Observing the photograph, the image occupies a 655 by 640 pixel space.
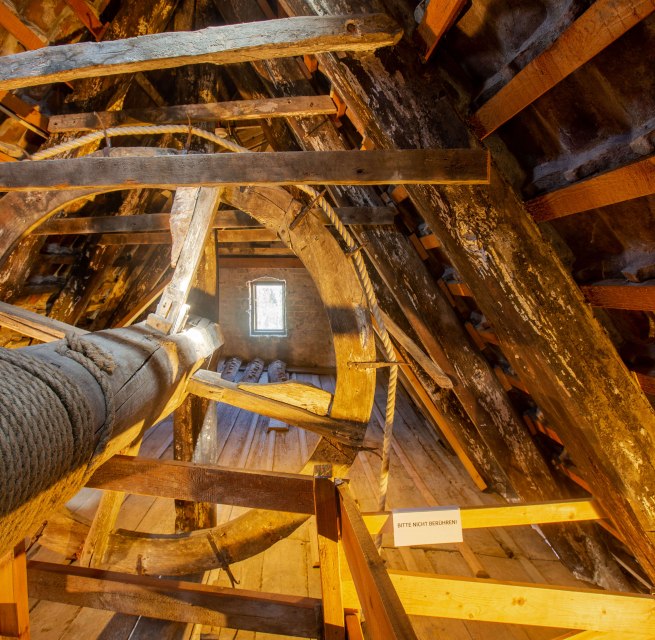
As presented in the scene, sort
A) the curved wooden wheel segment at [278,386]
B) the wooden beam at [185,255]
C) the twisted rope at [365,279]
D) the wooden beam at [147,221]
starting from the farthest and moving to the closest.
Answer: the wooden beam at [147,221] → the curved wooden wheel segment at [278,386] → the wooden beam at [185,255] → the twisted rope at [365,279]

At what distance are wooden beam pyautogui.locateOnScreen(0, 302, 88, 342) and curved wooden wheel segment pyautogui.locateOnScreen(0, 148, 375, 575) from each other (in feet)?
2.61

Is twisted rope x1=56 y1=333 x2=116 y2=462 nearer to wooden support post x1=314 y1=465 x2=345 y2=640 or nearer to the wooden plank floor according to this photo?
wooden support post x1=314 y1=465 x2=345 y2=640

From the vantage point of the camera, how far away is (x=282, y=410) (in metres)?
2.30

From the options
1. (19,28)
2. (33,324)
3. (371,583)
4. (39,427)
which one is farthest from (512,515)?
(19,28)

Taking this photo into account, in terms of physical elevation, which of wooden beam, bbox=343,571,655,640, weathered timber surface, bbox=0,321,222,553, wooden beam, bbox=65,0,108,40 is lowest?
wooden beam, bbox=343,571,655,640

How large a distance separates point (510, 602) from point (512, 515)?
0.40m

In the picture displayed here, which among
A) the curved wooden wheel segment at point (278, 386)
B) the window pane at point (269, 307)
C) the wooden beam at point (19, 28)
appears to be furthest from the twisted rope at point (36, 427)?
the window pane at point (269, 307)

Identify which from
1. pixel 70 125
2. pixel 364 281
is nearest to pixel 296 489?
pixel 364 281

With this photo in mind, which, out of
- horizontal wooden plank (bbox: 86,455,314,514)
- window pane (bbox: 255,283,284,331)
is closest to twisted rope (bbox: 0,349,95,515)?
horizontal wooden plank (bbox: 86,455,314,514)

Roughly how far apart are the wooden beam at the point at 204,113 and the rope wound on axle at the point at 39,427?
2.49 m

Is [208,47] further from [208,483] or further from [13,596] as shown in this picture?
[13,596]

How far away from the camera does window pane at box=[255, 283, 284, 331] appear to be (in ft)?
30.8

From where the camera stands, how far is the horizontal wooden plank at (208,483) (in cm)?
147

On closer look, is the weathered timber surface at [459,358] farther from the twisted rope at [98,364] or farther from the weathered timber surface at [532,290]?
the twisted rope at [98,364]
